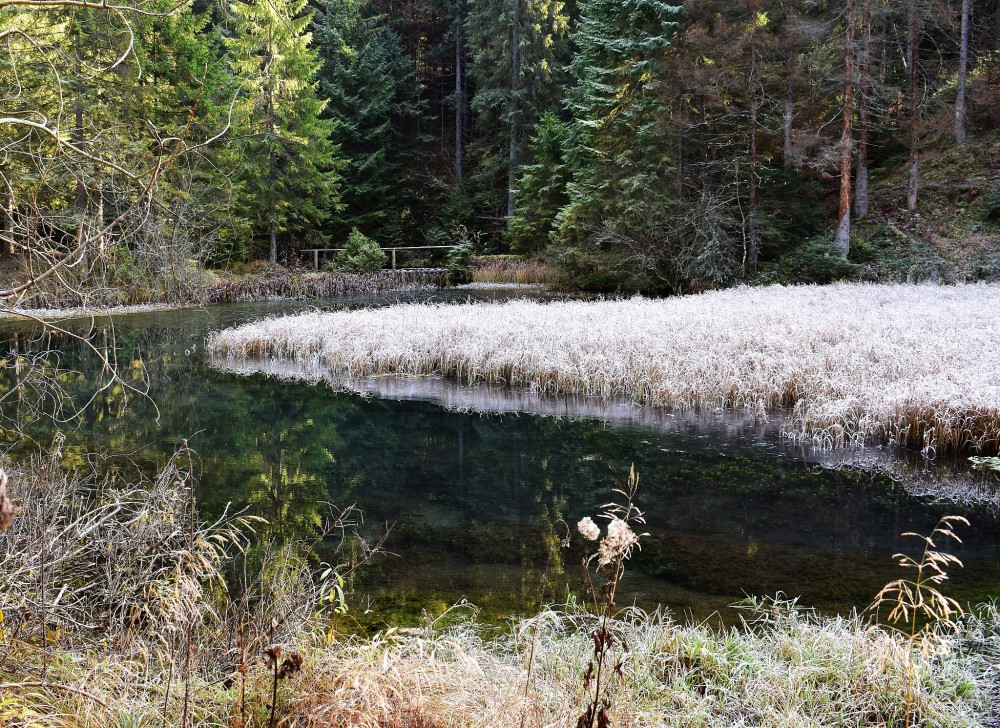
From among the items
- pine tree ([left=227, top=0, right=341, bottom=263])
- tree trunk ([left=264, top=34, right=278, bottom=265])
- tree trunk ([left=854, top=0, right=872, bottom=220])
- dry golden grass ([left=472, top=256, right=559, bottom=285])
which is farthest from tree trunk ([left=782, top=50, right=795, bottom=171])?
tree trunk ([left=264, top=34, right=278, bottom=265])

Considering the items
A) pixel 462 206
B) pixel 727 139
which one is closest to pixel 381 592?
pixel 727 139

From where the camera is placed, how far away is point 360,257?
93.1ft

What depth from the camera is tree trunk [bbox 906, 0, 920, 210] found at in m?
22.0

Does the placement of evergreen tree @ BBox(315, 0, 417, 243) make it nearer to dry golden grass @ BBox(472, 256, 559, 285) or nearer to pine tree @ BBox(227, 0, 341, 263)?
pine tree @ BBox(227, 0, 341, 263)

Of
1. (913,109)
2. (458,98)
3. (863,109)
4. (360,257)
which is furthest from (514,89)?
(913,109)

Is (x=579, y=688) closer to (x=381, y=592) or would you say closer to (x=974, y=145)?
(x=381, y=592)

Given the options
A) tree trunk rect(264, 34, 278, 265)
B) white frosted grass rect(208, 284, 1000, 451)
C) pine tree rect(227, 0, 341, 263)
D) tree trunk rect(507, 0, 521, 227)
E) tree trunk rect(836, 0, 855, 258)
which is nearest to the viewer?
white frosted grass rect(208, 284, 1000, 451)

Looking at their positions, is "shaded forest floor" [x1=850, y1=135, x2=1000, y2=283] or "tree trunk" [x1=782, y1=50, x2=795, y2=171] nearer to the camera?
"shaded forest floor" [x1=850, y1=135, x2=1000, y2=283]

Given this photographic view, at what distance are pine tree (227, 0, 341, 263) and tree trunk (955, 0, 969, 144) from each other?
22.0 metres

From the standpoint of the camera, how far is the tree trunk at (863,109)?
1967 cm

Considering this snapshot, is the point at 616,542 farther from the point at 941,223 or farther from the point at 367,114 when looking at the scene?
the point at 367,114

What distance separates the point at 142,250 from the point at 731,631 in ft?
10.6

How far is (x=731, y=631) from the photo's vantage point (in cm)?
364

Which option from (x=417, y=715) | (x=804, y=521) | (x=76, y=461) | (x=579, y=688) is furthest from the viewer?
(x=76, y=461)
